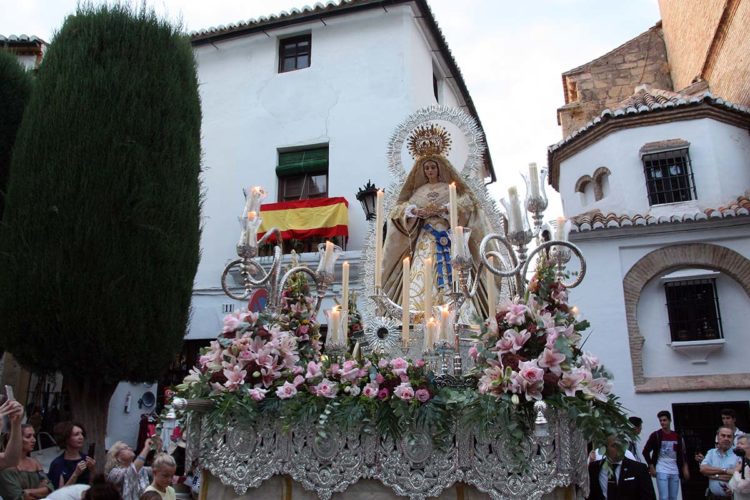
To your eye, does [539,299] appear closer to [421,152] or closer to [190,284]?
[421,152]

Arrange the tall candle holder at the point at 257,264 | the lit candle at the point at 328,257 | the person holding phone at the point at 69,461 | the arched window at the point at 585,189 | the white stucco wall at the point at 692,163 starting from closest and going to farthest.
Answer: the tall candle holder at the point at 257,264
the lit candle at the point at 328,257
the person holding phone at the point at 69,461
the white stucco wall at the point at 692,163
the arched window at the point at 585,189

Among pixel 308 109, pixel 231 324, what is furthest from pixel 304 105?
pixel 231 324

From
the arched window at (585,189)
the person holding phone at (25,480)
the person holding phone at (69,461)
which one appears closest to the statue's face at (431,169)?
the person holding phone at (69,461)

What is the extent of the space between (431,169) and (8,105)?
8.19 meters

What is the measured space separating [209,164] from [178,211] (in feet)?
11.7

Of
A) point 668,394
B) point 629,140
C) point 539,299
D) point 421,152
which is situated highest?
point 629,140

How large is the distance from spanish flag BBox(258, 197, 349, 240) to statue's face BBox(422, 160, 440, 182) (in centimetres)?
469

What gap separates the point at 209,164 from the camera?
12.4 metres

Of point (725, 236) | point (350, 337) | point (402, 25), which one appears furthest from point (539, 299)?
point (402, 25)

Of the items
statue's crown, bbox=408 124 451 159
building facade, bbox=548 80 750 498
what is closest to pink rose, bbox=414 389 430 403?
statue's crown, bbox=408 124 451 159

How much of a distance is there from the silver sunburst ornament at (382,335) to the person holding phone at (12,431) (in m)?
2.41

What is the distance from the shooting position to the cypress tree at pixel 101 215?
8.12m

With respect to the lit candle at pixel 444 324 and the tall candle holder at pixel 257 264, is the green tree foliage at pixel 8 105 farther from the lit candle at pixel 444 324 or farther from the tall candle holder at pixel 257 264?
the lit candle at pixel 444 324

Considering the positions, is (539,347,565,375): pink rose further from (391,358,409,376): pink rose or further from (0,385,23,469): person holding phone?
(0,385,23,469): person holding phone
